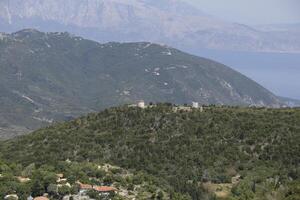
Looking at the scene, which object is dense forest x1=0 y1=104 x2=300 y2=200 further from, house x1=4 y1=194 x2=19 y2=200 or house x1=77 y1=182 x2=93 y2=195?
house x1=77 y1=182 x2=93 y2=195

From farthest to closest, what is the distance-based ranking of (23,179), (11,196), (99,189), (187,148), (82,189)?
(187,148)
(23,179)
(99,189)
(82,189)
(11,196)

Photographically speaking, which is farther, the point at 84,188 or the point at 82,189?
the point at 84,188

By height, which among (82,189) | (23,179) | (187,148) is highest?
(187,148)

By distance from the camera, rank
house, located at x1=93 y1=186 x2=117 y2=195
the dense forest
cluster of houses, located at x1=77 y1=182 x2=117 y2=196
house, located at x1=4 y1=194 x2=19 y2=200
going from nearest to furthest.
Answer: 1. house, located at x1=4 y1=194 x2=19 y2=200
2. cluster of houses, located at x1=77 y1=182 x2=117 y2=196
3. house, located at x1=93 y1=186 x2=117 y2=195
4. the dense forest

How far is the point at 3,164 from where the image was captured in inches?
2509

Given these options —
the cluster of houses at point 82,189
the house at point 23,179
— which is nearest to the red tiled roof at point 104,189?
the cluster of houses at point 82,189

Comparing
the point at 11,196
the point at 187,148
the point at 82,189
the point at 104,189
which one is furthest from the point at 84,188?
the point at 187,148

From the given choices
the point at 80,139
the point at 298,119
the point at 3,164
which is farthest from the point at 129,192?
the point at 298,119

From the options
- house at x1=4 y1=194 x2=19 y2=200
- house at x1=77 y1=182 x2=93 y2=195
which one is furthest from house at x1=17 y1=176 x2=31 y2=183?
house at x1=77 y1=182 x2=93 y2=195

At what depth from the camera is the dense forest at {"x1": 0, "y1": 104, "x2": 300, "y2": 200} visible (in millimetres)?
63062

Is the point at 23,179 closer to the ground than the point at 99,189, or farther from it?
closer to the ground

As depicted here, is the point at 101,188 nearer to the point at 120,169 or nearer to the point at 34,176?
the point at 34,176

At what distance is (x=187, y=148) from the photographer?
239 ft

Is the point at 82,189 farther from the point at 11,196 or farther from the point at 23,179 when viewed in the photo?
the point at 23,179
